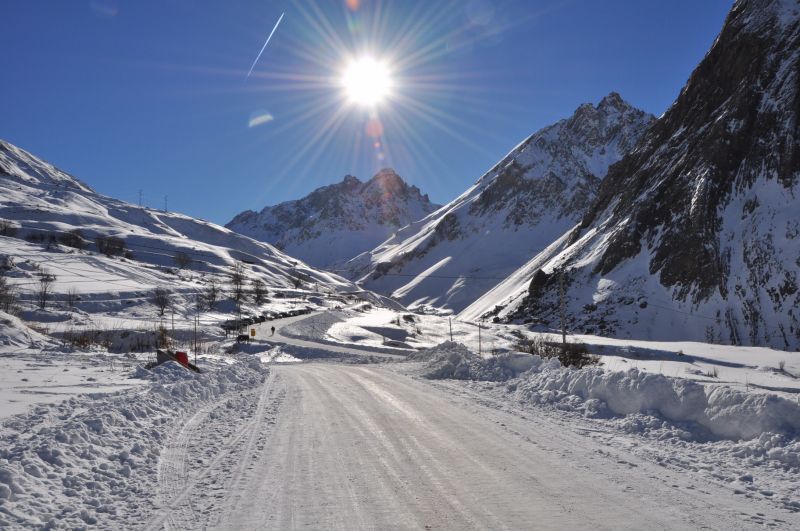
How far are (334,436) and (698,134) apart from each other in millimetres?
73951

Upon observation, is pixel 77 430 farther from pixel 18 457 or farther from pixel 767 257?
pixel 767 257

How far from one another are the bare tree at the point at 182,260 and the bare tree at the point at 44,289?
6269cm

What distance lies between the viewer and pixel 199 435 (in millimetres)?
10555

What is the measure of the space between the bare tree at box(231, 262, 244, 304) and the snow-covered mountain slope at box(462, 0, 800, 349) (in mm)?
54176

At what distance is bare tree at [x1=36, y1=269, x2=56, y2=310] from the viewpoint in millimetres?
65188

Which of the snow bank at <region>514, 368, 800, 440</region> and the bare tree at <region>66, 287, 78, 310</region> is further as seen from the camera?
the bare tree at <region>66, 287, 78, 310</region>

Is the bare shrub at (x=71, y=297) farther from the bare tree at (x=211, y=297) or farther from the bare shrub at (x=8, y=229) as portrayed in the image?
the bare shrub at (x=8, y=229)

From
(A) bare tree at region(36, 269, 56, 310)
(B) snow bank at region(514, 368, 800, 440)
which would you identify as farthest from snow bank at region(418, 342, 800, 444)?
(A) bare tree at region(36, 269, 56, 310)

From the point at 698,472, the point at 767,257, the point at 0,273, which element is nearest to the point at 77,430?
the point at 698,472

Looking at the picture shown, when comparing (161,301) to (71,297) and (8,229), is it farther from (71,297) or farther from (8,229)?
(8,229)

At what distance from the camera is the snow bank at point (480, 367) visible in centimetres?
1842

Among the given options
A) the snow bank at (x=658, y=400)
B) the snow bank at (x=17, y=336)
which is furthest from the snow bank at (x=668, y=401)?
the snow bank at (x=17, y=336)

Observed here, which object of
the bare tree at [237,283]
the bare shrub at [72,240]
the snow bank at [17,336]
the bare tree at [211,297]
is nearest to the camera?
the snow bank at [17,336]

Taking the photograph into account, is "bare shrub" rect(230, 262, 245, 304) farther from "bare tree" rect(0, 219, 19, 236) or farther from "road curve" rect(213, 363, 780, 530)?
"road curve" rect(213, 363, 780, 530)
